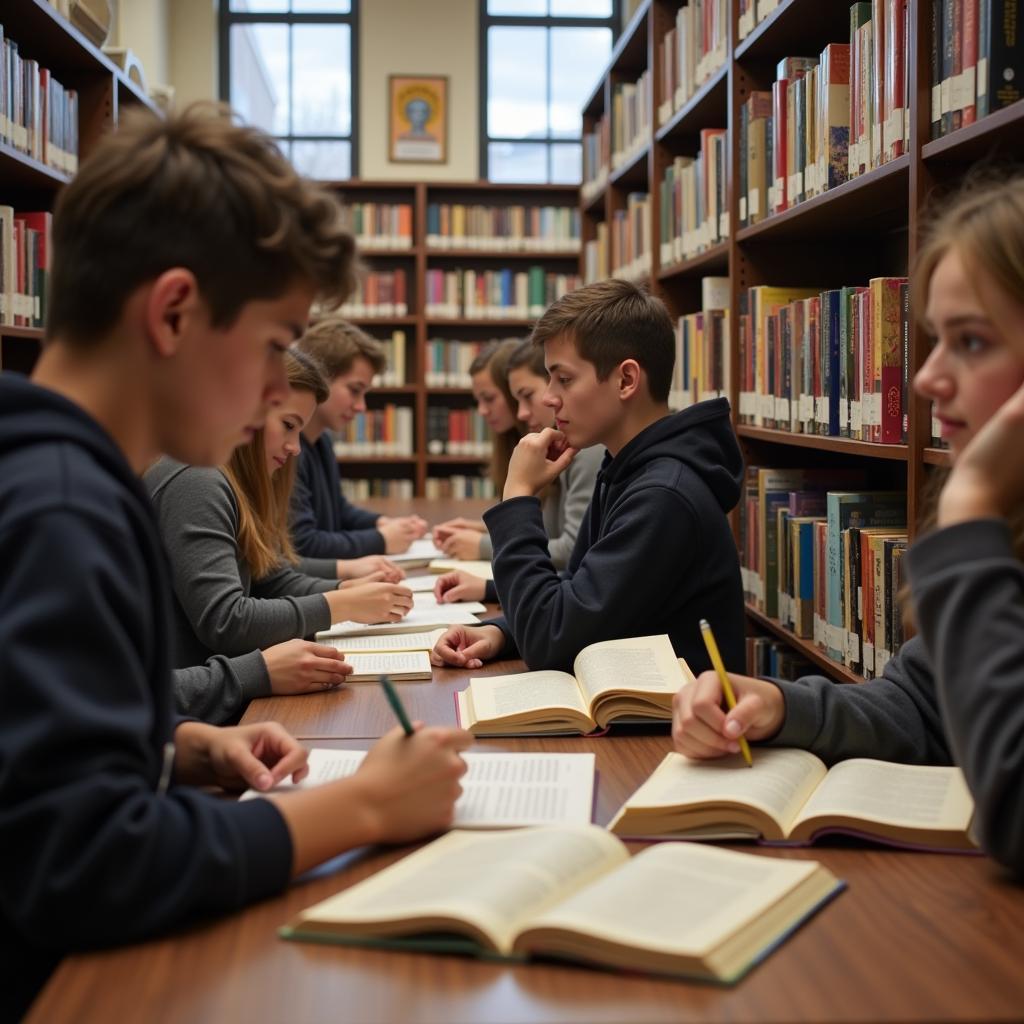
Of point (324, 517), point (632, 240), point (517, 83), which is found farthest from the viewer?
point (517, 83)

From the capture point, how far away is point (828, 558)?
2.35 m

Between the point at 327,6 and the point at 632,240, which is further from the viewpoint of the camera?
the point at 327,6

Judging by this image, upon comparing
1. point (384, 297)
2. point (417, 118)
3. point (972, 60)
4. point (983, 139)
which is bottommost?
point (983, 139)

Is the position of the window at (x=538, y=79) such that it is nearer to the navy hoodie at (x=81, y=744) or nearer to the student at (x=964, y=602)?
the student at (x=964, y=602)

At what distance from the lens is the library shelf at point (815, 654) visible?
2193 mm

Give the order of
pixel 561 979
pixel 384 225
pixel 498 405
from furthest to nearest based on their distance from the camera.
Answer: pixel 384 225 → pixel 498 405 → pixel 561 979

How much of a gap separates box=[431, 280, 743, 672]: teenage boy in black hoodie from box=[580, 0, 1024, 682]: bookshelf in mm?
320

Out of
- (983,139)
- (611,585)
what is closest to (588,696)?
(611,585)

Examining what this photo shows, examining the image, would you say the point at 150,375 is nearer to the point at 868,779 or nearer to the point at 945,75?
the point at 868,779

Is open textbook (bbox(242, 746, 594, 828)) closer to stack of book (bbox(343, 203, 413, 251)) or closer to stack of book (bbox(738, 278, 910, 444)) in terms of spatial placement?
stack of book (bbox(738, 278, 910, 444))

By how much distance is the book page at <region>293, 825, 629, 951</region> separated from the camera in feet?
2.63

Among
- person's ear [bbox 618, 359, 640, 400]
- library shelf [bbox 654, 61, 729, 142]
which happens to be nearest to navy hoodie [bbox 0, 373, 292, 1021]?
person's ear [bbox 618, 359, 640, 400]

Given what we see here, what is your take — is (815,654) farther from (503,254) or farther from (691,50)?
(503,254)

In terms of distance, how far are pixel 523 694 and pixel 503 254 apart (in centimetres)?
510
